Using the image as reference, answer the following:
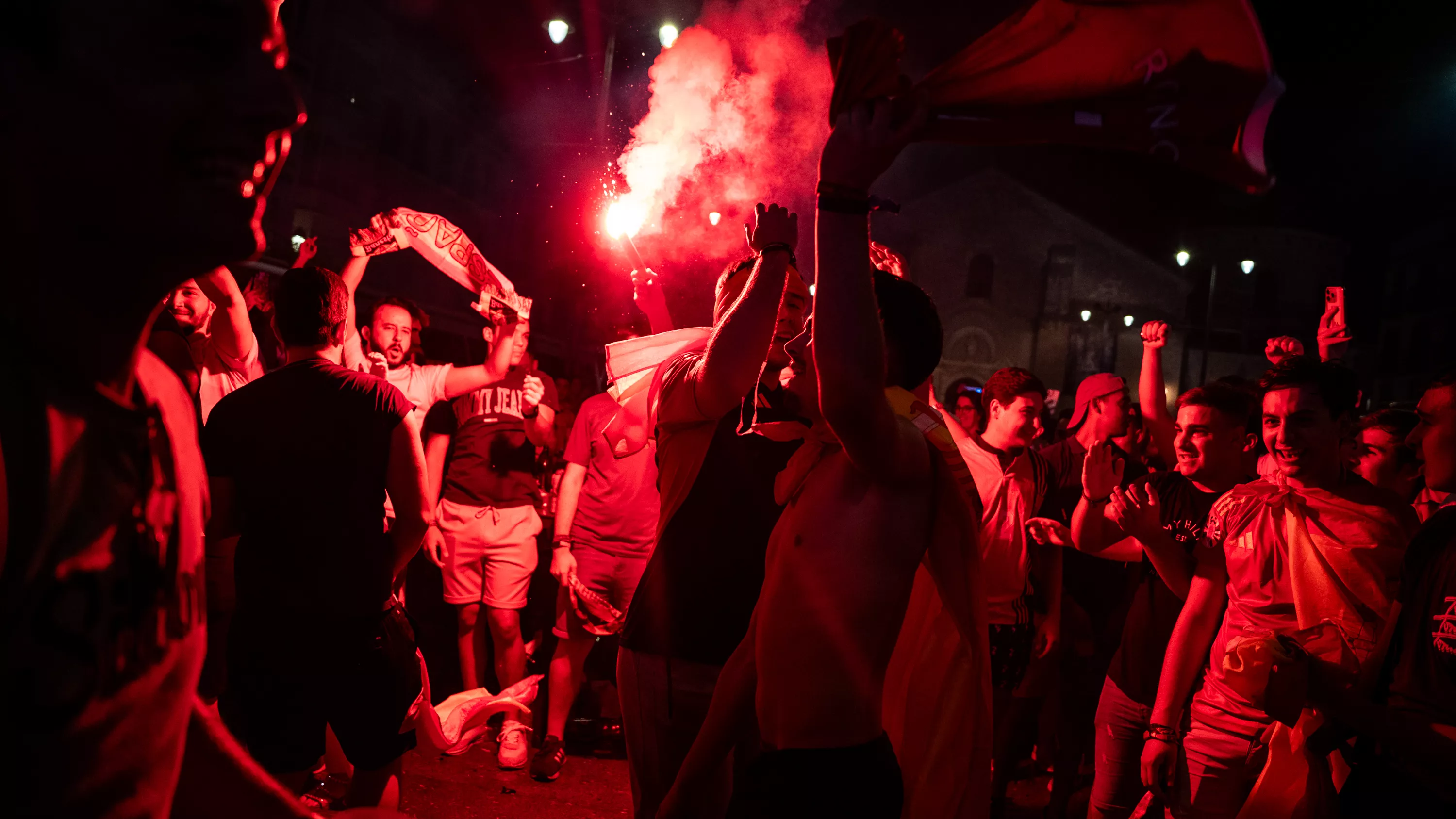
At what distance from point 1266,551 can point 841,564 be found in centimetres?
266

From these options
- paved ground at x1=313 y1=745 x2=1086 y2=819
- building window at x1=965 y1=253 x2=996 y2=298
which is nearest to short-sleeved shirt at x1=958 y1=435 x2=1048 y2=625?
paved ground at x1=313 y1=745 x2=1086 y2=819

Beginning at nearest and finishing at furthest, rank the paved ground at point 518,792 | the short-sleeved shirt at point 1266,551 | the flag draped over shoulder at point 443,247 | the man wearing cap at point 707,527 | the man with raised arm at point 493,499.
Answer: the man wearing cap at point 707,527 < the short-sleeved shirt at point 1266,551 < the paved ground at point 518,792 < the flag draped over shoulder at point 443,247 < the man with raised arm at point 493,499

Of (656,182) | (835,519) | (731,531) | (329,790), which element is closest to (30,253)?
(835,519)

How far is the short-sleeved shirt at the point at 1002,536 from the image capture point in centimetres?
472

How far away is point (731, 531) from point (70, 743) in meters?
2.22

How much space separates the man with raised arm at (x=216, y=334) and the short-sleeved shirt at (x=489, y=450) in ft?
6.24

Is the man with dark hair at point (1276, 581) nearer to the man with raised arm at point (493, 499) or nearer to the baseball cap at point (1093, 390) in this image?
the baseball cap at point (1093, 390)

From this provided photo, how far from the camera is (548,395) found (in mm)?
7875

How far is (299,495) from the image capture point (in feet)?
10.7

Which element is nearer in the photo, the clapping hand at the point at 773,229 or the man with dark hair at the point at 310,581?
the clapping hand at the point at 773,229

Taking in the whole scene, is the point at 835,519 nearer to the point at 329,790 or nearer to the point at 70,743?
the point at 70,743

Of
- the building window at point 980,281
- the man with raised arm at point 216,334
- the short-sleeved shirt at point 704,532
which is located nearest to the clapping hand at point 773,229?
the short-sleeved shirt at point 704,532

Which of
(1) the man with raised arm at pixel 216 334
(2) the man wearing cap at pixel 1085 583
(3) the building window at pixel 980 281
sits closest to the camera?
(1) the man with raised arm at pixel 216 334

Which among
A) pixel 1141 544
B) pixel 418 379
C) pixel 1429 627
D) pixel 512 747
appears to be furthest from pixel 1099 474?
pixel 418 379
